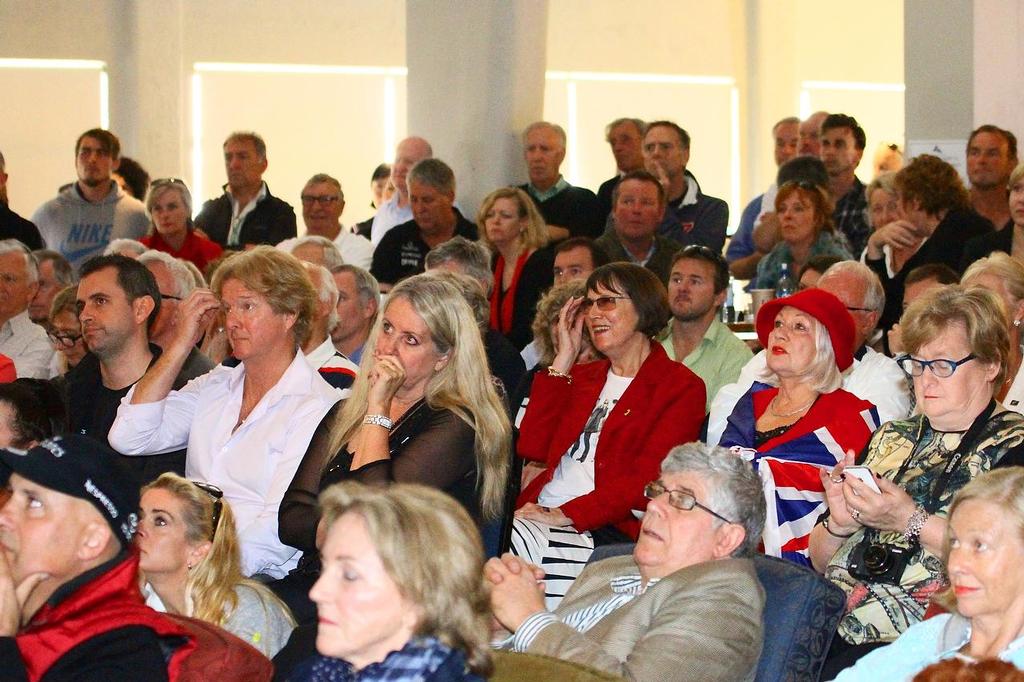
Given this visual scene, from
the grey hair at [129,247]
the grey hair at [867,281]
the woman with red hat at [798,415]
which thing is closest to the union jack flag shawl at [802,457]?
the woman with red hat at [798,415]

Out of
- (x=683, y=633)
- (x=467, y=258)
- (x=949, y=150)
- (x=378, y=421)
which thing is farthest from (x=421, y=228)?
(x=683, y=633)

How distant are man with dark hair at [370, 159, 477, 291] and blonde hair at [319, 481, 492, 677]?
5.13m

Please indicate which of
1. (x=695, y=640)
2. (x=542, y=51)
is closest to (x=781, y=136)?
(x=542, y=51)

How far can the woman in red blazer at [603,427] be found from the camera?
164 inches

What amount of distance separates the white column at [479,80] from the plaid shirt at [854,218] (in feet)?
6.31

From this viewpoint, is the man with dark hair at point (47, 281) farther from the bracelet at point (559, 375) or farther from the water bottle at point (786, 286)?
the water bottle at point (786, 286)

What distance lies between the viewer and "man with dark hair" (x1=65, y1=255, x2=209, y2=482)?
4.50m

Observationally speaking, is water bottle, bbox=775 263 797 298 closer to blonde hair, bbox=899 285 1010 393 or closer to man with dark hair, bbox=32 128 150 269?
blonde hair, bbox=899 285 1010 393

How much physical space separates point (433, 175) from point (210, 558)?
4371 mm

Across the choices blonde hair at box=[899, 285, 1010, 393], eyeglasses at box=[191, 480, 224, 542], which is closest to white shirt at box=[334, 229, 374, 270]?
eyeglasses at box=[191, 480, 224, 542]

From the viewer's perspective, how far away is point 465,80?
8.47m

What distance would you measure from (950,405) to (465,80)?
5646 millimetres

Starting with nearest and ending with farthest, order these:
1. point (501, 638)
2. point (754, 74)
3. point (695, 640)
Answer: point (695, 640) → point (501, 638) → point (754, 74)

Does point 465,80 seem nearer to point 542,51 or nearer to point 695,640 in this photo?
point 542,51
